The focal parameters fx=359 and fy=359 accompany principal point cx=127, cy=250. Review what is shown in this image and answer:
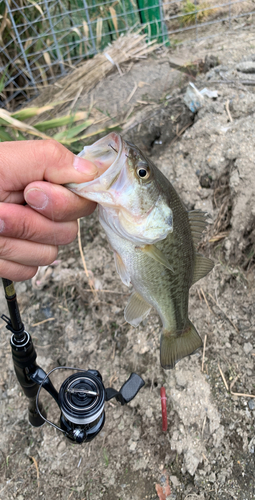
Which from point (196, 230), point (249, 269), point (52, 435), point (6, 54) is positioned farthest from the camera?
point (6, 54)

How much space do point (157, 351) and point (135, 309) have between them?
2.53ft

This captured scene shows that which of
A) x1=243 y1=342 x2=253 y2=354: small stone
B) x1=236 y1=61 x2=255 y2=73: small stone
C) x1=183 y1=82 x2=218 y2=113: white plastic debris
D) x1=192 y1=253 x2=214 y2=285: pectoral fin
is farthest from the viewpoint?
x1=236 y1=61 x2=255 y2=73: small stone

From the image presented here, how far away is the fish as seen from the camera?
135 cm

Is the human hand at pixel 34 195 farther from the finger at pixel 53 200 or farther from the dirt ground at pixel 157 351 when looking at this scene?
the dirt ground at pixel 157 351

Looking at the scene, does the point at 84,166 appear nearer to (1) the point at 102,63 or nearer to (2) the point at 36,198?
(2) the point at 36,198

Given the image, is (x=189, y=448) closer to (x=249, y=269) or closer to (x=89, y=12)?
(x=249, y=269)

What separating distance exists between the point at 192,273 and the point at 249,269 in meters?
0.81

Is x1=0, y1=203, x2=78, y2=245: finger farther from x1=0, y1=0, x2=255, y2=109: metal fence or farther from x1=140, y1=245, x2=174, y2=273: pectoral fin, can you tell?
x1=0, y1=0, x2=255, y2=109: metal fence

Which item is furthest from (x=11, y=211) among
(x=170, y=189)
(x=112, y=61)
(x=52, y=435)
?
(x=112, y=61)

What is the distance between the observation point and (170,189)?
5.10 ft

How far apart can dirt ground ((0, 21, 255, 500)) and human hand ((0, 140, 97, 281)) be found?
120cm

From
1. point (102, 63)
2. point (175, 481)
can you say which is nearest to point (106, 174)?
point (175, 481)

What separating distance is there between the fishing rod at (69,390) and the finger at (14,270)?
0.04 meters

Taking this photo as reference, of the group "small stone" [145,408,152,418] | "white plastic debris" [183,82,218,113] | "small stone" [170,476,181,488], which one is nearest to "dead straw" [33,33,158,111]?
"white plastic debris" [183,82,218,113]
